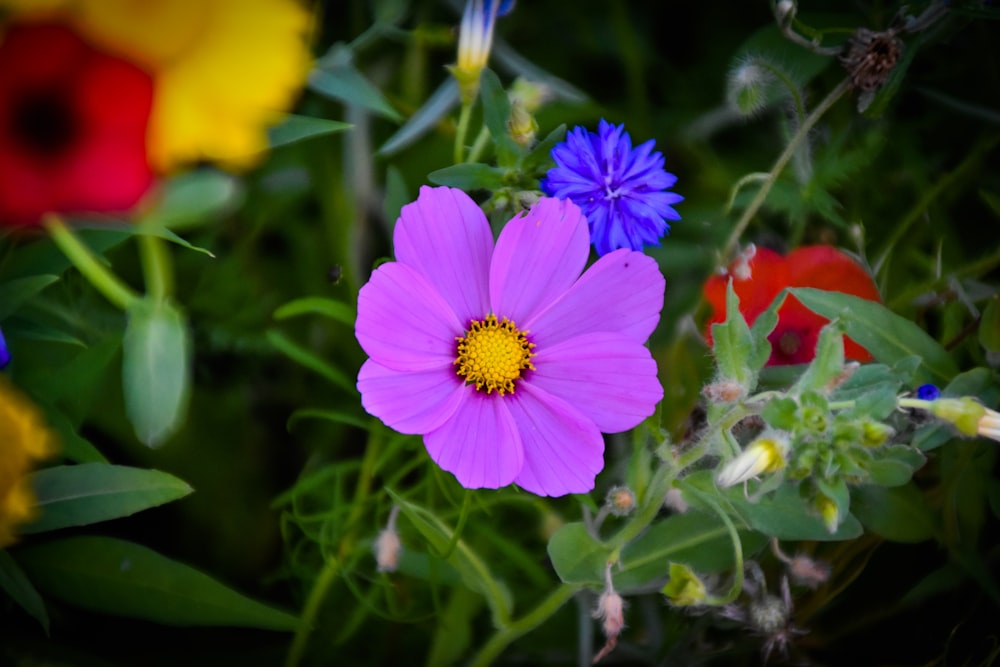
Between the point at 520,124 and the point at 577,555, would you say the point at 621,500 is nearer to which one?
the point at 577,555

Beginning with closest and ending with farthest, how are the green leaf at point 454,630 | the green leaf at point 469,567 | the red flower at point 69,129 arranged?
the red flower at point 69,129 → the green leaf at point 469,567 → the green leaf at point 454,630

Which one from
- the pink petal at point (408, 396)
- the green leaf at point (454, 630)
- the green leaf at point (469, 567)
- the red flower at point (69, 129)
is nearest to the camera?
the red flower at point (69, 129)

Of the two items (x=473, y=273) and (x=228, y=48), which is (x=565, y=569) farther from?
(x=228, y=48)

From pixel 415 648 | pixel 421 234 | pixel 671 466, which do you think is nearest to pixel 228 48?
pixel 421 234

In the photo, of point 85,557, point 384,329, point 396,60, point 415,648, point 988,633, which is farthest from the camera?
point 396,60

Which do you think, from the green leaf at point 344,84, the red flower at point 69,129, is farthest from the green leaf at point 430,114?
the red flower at point 69,129

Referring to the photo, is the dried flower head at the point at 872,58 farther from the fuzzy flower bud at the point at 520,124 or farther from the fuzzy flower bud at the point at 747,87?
the fuzzy flower bud at the point at 520,124
